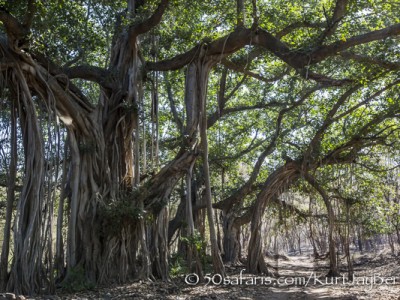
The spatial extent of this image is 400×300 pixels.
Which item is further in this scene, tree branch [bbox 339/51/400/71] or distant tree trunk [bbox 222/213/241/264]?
distant tree trunk [bbox 222/213/241/264]

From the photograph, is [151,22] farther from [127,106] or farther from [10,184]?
→ [10,184]

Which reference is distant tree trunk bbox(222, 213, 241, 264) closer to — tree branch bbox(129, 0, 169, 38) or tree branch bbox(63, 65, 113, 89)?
tree branch bbox(63, 65, 113, 89)

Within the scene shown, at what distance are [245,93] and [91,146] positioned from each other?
5.24 meters

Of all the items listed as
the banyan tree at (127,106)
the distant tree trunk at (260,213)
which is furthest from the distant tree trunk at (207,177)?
the distant tree trunk at (260,213)

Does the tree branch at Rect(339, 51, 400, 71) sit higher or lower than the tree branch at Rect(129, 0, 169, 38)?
lower

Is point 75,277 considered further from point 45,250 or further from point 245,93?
point 245,93

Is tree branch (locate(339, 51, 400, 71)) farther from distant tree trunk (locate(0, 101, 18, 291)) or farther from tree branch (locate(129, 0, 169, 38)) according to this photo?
distant tree trunk (locate(0, 101, 18, 291))

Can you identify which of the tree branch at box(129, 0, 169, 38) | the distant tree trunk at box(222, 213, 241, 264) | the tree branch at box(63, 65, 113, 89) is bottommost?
the distant tree trunk at box(222, 213, 241, 264)

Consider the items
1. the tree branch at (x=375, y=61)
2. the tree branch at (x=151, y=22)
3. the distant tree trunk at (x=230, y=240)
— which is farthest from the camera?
the distant tree trunk at (x=230, y=240)

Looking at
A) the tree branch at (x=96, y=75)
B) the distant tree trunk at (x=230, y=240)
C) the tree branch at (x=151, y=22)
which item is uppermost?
the tree branch at (x=151, y=22)

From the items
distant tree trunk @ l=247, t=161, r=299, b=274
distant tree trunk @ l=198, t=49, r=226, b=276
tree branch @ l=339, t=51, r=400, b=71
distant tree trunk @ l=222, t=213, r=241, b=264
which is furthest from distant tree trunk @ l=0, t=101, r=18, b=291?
distant tree trunk @ l=222, t=213, r=241, b=264

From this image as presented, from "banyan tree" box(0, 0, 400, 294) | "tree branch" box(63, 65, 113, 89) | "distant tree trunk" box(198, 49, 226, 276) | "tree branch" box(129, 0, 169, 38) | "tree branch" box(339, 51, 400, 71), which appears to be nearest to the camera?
"banyan tree" box(0, 0, 400, 294)

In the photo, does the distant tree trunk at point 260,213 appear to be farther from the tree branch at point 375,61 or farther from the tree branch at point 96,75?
the tree branch at point 96,75

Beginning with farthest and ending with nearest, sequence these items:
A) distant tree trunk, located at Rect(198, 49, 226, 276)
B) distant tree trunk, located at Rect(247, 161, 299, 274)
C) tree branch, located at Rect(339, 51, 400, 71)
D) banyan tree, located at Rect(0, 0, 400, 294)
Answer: distant tree trunk, located at Rect(247, 161, 299, 274) < distant tree trunk, located at Rect(198, 49, 226, 276) < tree branch, located at Rect(339, 51, 400, 71) < banyan tree, located at Rect(0, 0, 400, 294)
